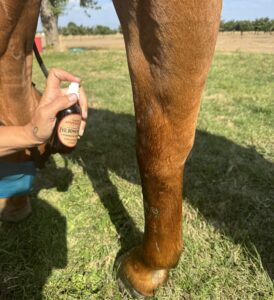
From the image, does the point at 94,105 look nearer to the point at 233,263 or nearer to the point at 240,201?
the point at 240,201

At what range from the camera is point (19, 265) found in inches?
69.7

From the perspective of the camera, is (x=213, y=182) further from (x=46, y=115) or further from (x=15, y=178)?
(x=46, y=115)

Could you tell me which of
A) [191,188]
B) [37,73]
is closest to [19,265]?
[191,188]

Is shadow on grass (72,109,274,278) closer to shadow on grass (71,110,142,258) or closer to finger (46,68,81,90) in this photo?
shadow on grass (71,110,142,258)

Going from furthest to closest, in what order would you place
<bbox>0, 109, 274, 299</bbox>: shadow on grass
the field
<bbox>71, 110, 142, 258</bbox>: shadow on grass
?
the field, <bbox>71, 110, 142, 258</bbox>: shadow on grass, <bbox>0, 109, 274, 299</bbox>: shadow on grass

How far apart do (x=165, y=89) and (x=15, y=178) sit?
0.96 m

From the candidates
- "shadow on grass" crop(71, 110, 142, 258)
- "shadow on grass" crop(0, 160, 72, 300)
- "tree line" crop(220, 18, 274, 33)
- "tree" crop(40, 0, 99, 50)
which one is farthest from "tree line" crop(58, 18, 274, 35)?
"shadow on grass" crop(0, 160, 72, 300)

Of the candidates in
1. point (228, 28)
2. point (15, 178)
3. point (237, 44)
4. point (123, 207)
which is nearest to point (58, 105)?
point (15, 178)

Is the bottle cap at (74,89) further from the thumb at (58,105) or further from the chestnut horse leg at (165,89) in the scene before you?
the chestnut horse leg at (165,89)

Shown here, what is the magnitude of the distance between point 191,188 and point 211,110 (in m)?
1.86

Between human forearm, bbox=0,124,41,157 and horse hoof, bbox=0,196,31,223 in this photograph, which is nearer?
human forearm, bbox=0,124,41,157

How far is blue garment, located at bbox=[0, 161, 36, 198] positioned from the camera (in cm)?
161

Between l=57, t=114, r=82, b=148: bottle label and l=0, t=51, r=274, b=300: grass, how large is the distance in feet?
2.25

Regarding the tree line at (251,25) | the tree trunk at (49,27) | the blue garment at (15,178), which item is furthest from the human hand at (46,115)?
the tree line at (251,25)
